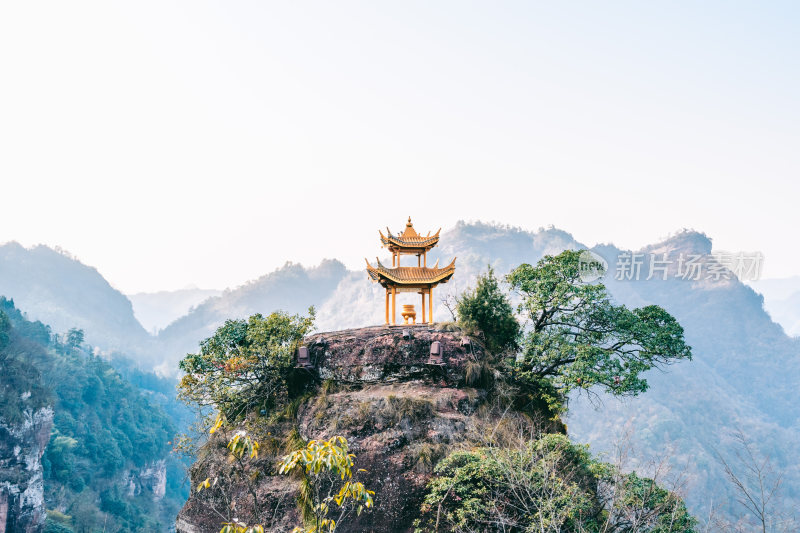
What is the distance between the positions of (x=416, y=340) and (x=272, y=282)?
466 ft

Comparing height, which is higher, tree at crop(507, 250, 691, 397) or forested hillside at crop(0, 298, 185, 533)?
tree at crop(507, 250, 691, 397)

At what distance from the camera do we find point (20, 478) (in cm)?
3559

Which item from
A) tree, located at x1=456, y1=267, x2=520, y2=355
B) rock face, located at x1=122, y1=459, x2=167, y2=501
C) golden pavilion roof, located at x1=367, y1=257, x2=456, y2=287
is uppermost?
golden pavilion roof, located at x1=367, y1=257, x2=456, y2=287

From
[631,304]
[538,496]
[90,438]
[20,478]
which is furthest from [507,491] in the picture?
[631,304]

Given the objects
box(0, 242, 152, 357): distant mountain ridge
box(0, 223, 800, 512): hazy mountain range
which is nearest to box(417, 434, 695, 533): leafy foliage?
box(0, 223, 800, 512): hazy mountain range

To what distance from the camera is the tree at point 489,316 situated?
1845 cm

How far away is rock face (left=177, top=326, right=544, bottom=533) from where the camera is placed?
1465cm

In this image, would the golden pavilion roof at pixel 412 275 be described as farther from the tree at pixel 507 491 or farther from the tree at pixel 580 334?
the tree at pixel 507 491

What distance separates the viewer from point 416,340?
1769 cm

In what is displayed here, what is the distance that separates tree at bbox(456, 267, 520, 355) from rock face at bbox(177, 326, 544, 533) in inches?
30.0

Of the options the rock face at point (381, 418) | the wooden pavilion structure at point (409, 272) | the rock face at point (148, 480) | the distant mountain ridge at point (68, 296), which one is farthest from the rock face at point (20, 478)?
the distant mountain ridge at point (68, 296)

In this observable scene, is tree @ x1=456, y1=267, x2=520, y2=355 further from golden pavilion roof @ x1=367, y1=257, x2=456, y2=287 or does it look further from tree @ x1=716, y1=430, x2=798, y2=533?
tree @ x1=716, y1=430, x2=798, y2=533

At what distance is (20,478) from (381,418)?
31.9 meters

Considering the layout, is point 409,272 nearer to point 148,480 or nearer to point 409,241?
point 409,241
